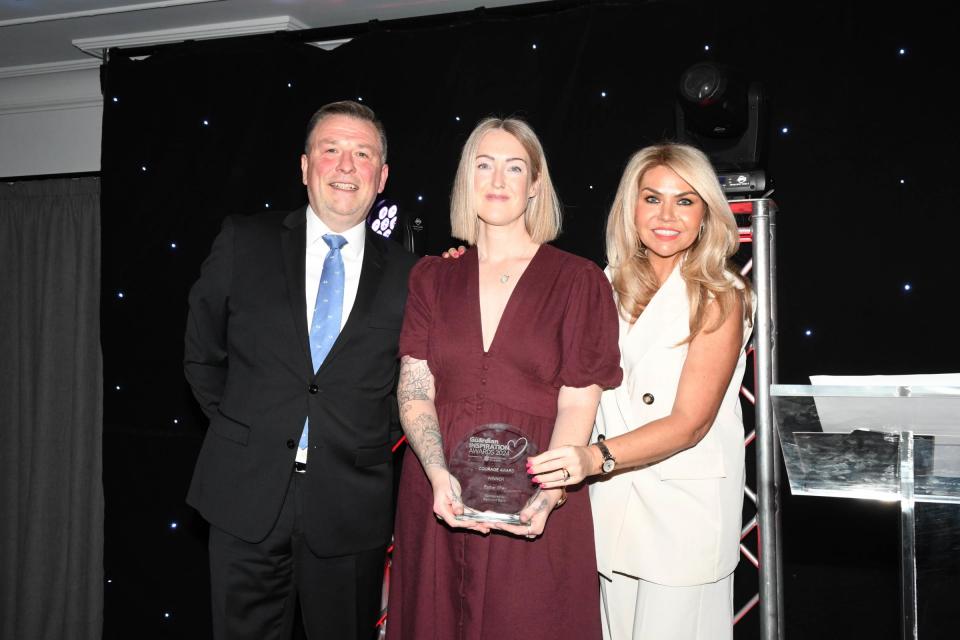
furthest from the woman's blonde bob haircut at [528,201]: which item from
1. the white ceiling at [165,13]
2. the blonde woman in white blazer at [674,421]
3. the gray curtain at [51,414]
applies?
the gray curtain at [51,414]

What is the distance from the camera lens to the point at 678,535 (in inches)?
87.4

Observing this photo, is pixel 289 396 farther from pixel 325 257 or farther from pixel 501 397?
pixel 501 397

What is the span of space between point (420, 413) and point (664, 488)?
66 cm

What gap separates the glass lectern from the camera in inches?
54.4

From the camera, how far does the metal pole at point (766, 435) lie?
2.84 meters

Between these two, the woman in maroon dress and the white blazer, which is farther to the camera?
the white blazer

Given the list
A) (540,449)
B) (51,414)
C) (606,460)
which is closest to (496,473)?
(540,449)

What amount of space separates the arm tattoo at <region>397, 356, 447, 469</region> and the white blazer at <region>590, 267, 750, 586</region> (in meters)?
0.48

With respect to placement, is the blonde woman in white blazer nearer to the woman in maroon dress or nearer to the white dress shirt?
the woman in maroon dress

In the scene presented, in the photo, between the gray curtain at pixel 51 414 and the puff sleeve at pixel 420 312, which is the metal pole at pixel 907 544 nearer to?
the puff sleeve at pixel 420 312

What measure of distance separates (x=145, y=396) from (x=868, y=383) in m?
3.99

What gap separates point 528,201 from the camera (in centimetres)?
233

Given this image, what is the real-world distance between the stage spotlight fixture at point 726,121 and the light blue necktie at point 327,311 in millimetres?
1185

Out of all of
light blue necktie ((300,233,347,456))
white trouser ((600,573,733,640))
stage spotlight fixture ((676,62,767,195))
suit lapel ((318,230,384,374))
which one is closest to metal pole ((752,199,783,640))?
stage spotlight fixture ((676,62,767,195))
